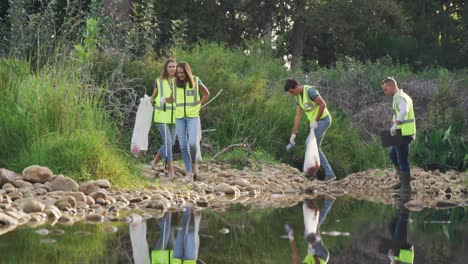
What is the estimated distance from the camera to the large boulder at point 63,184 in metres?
12.7

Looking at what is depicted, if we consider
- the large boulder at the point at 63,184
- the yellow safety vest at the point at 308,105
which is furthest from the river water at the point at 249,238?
the yellow safety vest at the point at 308,105

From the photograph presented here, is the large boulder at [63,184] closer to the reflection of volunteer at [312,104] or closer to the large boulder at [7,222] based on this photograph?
the large boulder at [7,222]

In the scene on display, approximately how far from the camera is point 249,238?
972 centimetres

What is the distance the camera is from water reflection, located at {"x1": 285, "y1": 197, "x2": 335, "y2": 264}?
830cm

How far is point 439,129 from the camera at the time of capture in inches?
906

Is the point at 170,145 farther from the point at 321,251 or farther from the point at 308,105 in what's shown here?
the point at 321,251

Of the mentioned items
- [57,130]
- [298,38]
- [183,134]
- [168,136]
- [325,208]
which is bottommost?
[325,208]

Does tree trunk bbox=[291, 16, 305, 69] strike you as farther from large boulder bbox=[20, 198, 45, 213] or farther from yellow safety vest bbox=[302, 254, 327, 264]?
yellow safety vest bbox=[302, 254, 327, 264]

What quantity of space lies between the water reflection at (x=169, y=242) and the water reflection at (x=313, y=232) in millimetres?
936

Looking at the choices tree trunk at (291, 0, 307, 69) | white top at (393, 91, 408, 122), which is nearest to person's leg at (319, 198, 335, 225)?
white top at (393, 91, 408, 122)

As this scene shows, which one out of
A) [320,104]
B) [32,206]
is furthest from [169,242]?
[320,104]

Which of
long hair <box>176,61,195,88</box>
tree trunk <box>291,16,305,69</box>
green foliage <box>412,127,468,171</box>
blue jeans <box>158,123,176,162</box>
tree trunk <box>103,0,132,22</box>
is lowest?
green foliage <box>412,127,468,171</box>

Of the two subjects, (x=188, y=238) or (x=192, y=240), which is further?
(x=188, y=238)

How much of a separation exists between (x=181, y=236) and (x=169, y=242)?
0.45m
